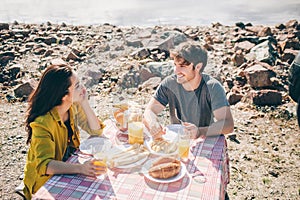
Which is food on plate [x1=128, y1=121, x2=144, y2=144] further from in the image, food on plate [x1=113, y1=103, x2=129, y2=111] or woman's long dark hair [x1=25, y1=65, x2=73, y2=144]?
woman's long dark hair [x1=25, y1=65, x2=73, y2=144]

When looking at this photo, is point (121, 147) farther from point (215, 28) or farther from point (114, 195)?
point (215, 28)

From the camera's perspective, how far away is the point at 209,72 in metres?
1.75

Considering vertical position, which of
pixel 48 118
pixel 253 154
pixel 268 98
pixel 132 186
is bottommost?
pixel 253 154

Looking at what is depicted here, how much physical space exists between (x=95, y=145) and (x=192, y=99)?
624 millimetres

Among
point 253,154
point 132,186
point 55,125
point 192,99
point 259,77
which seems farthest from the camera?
point 259,77

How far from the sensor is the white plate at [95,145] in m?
1.78

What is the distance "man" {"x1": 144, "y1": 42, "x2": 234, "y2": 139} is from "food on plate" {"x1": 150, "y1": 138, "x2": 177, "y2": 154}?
0.20 ft

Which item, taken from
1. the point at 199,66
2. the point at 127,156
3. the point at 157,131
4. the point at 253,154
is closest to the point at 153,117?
the point at 157,131

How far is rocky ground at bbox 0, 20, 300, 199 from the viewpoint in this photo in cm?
184

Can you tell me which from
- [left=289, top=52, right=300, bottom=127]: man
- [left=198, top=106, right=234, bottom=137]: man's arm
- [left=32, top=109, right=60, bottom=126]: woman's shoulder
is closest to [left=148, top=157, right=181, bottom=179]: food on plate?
[left=198, top=106, right=234, bottom=137]: man's arm

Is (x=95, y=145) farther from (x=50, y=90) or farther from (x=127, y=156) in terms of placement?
(x=50, y=90)

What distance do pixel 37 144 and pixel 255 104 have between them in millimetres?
3355

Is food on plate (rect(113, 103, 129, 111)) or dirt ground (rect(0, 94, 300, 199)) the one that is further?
dirt ground (rect(0, 94, 300, 199))

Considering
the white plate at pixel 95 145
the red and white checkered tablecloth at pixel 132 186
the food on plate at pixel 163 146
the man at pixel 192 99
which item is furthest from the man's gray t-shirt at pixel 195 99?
the white plate at pixel 95 145
